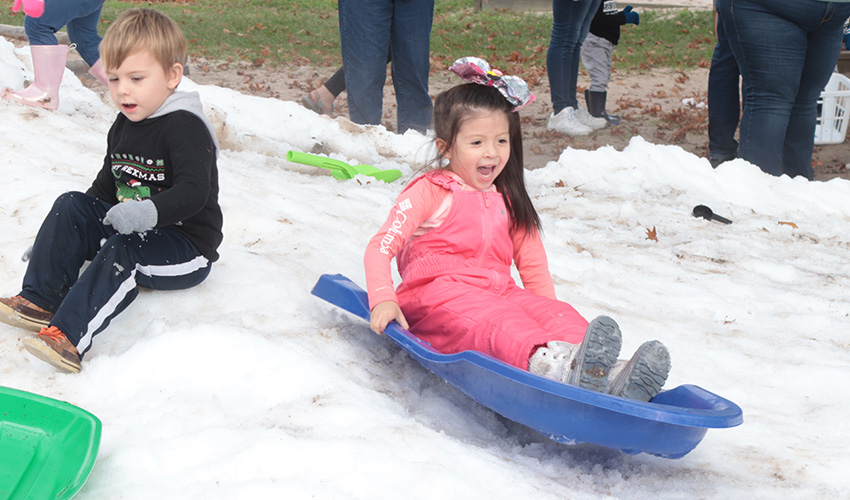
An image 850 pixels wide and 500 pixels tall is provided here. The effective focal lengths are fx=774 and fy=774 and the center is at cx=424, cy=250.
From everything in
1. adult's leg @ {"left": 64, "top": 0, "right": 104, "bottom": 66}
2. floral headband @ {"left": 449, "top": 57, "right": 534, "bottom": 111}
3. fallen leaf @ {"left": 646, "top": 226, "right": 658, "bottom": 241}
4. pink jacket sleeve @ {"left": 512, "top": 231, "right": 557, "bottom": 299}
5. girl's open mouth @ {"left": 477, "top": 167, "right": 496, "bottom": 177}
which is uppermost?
adult's leg @ {"left": 64, "top": 0, "right": 104, "bottom": 66}

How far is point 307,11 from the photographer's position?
46.9ft

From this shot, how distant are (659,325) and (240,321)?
1631 millimetres

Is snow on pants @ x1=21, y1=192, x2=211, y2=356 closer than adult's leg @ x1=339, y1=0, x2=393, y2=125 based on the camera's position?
Yes

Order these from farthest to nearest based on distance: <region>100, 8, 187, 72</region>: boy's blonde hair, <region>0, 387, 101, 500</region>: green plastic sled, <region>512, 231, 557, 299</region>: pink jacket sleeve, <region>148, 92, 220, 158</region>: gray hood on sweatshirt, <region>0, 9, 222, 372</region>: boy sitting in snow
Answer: <region>512, 231, 557, 299</region>: pink jacket sleeve → <region>148, 92, 220, 158</region>: gray hood on sweatshirt → <region>100, 8, 187, 72</region>: boy's blonde hair → <region>0, 9, 222, 372</region>: boy sitting in snow → <region>0, 387, 101, 500</region>: green plastic sled

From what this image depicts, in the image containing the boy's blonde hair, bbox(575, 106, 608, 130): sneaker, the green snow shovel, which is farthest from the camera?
bbox(575, 106, 608, 130): sneaker

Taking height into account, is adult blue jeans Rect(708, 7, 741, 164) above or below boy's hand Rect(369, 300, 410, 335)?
above

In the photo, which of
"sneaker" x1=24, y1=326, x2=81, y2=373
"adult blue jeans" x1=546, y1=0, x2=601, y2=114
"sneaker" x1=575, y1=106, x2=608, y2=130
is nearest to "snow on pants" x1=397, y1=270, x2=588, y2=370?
"sneaker" x1=24, y1=326, x2=81, y2=373

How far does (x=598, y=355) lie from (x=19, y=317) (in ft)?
5.57

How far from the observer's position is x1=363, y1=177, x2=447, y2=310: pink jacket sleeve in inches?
93.7

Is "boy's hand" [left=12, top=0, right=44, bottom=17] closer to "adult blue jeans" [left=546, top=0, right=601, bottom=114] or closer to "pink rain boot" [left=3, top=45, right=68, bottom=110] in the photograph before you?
"pink rain boot" [left=3, top=45, right=68, bottom=110]

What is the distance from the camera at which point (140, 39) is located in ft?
7.89

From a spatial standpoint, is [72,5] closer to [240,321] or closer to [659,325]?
[240,321]

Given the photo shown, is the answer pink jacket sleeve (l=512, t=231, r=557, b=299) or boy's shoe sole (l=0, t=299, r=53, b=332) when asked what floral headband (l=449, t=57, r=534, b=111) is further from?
boy's shoe sole (l=0, t=299, r=53, b=332)

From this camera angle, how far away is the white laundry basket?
20.5ft
